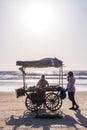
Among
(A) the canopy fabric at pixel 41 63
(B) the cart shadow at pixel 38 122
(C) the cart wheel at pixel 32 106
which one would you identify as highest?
(A) the canopy fabric at pixel 41 63

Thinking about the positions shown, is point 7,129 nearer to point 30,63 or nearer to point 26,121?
point 26,121

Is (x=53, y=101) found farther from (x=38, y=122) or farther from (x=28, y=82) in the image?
(x=28, y=82)

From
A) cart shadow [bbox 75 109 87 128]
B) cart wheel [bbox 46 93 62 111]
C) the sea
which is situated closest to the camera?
cart shadow [bbox 75 109 87 128]

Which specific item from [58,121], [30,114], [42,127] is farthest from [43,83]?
[42,127]

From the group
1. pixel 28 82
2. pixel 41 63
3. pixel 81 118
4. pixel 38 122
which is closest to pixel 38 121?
pixel 38 122

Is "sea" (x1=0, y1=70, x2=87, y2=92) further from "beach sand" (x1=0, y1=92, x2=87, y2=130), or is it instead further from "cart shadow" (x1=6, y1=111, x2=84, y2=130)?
"cart shadow" (x1=6, y1=111, x2=84, y2=130)

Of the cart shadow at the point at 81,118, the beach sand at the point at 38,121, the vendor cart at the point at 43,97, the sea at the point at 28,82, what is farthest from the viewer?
the sea at the point at 28,82

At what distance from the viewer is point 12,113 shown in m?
18.1

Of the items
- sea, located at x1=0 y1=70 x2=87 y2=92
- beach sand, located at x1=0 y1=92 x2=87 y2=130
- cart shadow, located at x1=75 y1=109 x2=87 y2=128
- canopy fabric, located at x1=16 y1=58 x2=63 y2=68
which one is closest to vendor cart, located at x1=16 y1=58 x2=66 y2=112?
canopy fabric, located at x1=16 y1=58 x2=63 y2=68

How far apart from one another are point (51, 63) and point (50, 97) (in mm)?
1704

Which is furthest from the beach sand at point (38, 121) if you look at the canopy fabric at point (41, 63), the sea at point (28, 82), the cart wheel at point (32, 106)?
the sea at point (28, 82)

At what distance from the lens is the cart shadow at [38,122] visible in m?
14.7

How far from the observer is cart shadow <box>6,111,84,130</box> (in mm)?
14664

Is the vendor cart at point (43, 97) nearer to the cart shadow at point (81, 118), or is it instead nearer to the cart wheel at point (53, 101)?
the cart wheel at point (53, 101)
